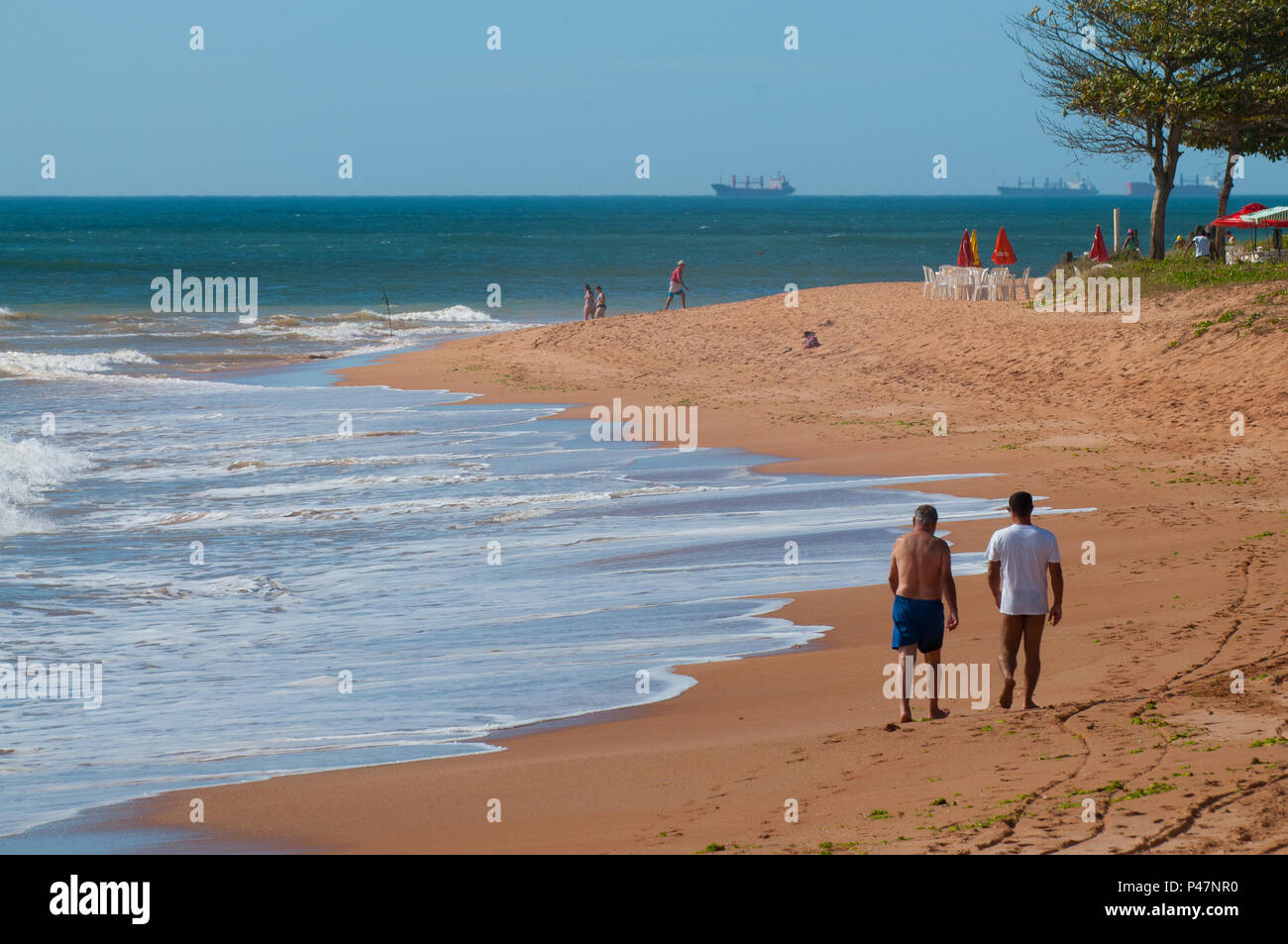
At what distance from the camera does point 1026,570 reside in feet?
24.5

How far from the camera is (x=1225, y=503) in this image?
42.6 feet

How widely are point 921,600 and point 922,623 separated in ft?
0.46

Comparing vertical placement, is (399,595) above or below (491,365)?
below

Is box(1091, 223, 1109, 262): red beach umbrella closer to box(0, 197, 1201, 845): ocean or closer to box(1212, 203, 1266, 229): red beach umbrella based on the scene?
box(1212, 203, 1266, 229): red beach umbrella

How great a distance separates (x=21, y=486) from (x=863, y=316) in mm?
18932

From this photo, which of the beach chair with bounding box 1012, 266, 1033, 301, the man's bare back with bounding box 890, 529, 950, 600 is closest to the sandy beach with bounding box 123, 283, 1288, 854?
the man's bare back with bounding box 890, 529, 950, 600

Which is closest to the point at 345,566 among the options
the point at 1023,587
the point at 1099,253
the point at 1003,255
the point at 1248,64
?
the point at 1023,587

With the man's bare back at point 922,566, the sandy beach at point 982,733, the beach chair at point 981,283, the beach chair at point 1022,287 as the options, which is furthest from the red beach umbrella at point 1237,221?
the man's bare back at point 922,566

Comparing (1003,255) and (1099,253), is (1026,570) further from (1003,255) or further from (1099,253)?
(1099,253)

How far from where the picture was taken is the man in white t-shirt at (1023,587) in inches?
293

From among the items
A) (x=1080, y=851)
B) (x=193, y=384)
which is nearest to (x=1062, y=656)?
(x=1080, y=851)

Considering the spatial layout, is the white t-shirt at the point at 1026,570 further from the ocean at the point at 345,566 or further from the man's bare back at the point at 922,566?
the ocean at the point at 345,566
